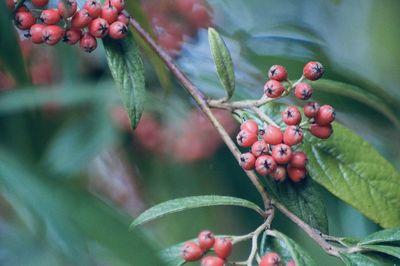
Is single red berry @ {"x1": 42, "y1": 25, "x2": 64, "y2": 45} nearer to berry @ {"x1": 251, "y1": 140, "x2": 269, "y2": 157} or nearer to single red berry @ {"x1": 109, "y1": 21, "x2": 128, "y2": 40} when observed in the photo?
single red berry @ {"x1": 109, "y1": 21, "x2": 128, "y2": 40}

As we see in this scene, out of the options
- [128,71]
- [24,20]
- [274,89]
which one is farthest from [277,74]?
[24,20]

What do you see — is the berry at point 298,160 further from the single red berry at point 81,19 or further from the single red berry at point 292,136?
the single red berry at point 81,19

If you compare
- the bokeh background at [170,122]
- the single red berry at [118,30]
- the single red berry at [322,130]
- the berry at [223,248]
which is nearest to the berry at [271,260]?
the berry at [223,248]

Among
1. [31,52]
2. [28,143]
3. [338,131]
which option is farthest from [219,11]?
[338,131]

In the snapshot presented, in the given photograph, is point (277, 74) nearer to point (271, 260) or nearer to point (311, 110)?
point (311, 110)

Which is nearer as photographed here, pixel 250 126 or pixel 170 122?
pixel 250 126

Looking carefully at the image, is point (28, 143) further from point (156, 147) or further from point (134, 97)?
point (134, 97)
